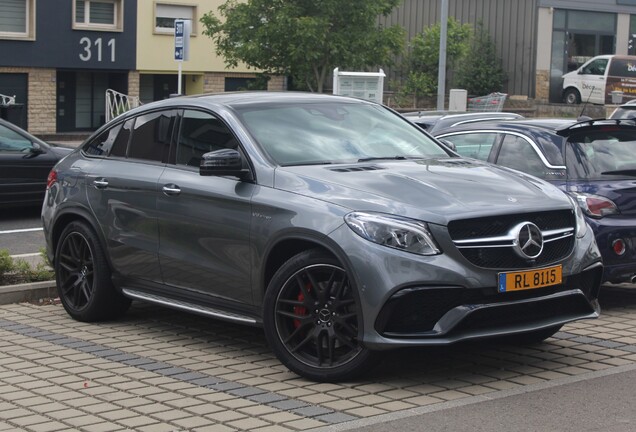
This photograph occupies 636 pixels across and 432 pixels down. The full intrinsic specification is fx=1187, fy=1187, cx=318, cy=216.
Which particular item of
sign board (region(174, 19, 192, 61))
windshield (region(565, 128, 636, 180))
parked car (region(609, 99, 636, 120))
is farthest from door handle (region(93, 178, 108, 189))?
sign board (region(174, 19, 192, 61))

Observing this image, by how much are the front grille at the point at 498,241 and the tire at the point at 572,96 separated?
3841cm

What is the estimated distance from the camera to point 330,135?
7910 mm

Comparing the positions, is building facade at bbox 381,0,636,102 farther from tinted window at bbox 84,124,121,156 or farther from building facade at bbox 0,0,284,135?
tinted window at bbox 84,124,121,156

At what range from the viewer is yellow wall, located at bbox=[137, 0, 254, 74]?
124ft

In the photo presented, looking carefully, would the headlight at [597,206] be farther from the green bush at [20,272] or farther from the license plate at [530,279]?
the green bush at [20,272]

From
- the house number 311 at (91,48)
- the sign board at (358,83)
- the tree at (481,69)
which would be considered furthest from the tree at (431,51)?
the sign board at (358,83)

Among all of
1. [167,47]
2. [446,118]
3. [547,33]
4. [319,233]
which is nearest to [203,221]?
[319,233]

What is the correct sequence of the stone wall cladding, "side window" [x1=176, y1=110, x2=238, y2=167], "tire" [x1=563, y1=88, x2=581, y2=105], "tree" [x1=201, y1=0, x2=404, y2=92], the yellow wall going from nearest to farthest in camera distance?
"side window" [x1=176, y1=110, x2=238, y2=167] < "tree" [x1=201, y1=0, x2=404, y2=92] < the stone wall cladding < the yellow wall < "tire" [x1=563, y1=88, x2=581, y2=105]

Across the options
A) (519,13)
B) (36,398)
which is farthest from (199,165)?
(519,13)

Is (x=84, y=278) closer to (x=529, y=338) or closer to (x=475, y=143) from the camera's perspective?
(x=529, y=338)

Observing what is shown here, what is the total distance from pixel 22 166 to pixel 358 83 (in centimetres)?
1051

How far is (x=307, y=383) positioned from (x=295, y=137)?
1.74m

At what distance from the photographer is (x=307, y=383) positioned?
6.88 meters

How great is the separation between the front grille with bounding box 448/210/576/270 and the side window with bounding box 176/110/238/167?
6.22 feet
